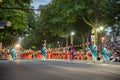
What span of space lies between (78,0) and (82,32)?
44.2ft

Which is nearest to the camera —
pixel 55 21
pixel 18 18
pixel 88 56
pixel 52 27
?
pixel 88 56

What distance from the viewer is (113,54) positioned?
3588cm

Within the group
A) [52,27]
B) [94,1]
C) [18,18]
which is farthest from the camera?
[52,27]

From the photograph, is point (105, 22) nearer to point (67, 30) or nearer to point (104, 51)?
point (67, 30)

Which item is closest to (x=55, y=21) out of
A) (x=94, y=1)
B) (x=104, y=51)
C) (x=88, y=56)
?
(x=94, y=1)

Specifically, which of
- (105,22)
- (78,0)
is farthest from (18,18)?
(105,22)

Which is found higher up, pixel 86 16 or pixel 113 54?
pixel 86 16

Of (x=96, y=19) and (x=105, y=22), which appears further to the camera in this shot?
(x=105, y=22)

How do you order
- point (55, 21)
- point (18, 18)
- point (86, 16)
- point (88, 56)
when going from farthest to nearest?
point (55, 21) → point (86, 16) → point (18, 18) → point (88, 56)

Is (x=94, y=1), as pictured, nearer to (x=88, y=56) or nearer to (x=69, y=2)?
(x=69, y=2)

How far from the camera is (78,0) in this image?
54188 mm

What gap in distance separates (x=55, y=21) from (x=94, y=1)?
12327 mm

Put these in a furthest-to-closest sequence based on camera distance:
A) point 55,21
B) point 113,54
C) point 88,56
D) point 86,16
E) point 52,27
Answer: point 52,27
point 55,21
point 86,16
point 88,56
point 113,54

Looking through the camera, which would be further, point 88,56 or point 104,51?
point 88,56
